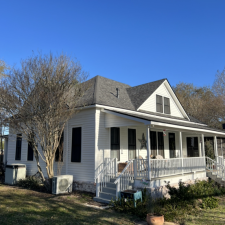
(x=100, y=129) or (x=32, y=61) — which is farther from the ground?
(x=32, y=61)

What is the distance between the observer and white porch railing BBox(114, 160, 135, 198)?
8.44 metres

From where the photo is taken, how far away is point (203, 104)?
103 feet

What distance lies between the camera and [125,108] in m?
12.4

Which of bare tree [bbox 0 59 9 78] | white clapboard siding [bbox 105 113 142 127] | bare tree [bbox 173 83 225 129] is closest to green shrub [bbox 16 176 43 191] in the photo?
white clapboard siding [bbox 105 113 142 127]

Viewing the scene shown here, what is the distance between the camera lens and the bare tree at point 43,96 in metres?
9.78

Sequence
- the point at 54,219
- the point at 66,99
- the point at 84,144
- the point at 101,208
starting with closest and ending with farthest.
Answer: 1. the point at 54,219
2. the point at 101,208
3. the point at 66,99
4. the point at 84,144

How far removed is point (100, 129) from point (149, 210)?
5026mm

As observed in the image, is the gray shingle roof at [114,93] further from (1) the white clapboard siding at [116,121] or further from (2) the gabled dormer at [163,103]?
(1) the white clapboard siding at [116,121]

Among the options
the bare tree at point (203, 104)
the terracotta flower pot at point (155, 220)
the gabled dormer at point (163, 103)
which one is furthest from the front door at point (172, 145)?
the bare tree at point (203, 104)

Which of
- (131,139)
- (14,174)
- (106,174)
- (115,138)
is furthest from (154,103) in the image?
(14,174)

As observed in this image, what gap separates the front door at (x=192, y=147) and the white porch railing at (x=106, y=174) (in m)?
9.32

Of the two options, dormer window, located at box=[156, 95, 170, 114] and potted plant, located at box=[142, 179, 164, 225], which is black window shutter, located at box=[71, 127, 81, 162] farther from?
dormer window, located at box=[156, 95, 170, 114]

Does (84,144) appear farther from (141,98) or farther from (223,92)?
(223,92)

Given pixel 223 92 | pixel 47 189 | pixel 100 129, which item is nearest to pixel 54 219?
pixel 47 189
